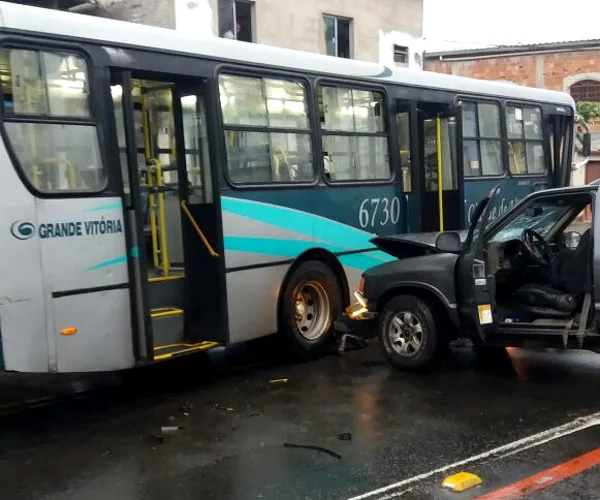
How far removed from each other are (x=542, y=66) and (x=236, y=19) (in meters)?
14.3

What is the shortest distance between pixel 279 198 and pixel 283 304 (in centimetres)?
113

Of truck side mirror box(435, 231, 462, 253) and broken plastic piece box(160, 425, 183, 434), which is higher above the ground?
truck side mirror box(435, 231, 462, 253)

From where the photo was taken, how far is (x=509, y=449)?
209 inches

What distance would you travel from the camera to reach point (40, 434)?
19.7 feet

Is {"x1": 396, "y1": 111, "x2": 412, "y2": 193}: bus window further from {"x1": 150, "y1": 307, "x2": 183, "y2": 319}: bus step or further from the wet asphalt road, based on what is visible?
{"x1": 150, "y1": 307, "x2": 183, "y2": 319}: bus step

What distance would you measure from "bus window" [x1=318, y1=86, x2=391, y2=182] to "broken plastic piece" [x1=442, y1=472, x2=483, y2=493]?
4.45m

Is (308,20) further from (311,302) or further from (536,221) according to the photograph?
(536,221)

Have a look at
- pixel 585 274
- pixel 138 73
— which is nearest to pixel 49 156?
pixel 138 73

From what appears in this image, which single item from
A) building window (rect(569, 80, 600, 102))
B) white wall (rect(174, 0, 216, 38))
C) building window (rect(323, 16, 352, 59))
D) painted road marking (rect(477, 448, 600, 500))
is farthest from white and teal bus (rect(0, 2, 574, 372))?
building window (rect(569, 80, 600, 102))

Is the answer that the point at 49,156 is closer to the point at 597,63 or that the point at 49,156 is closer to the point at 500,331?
the point at 500,331

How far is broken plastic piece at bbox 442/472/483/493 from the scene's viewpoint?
4.62 metres

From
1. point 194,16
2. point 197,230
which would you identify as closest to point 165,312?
point 197,230

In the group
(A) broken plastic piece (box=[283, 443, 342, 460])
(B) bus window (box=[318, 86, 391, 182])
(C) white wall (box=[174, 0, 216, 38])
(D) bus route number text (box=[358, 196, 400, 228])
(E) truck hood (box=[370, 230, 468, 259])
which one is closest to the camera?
(A) broken plastic piece (box=[283, 443, 342, 460])

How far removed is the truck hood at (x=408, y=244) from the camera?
757 cm
